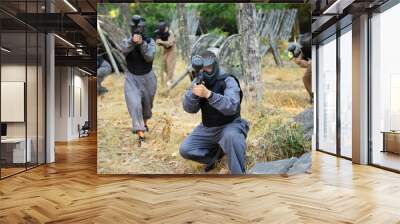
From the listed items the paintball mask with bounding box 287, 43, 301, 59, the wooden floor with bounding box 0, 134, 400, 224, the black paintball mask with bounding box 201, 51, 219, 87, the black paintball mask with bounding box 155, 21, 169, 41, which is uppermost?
the black paintball mask with bounding box 155, 21, 169, 41

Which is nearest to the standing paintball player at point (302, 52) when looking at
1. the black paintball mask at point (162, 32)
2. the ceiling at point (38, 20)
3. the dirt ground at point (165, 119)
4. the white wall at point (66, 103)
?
the dirt ground at point (165, 119)

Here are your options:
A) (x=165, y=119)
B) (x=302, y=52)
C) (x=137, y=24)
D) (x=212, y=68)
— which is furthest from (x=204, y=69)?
(x=302, y=52)

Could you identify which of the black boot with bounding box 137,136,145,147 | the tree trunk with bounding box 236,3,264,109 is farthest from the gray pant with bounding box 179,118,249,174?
the black boot with bounding box 137,136,145,147

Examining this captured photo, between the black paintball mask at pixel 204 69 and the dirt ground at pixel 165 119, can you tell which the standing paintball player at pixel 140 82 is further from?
the black paintball mask at pixel 204 69

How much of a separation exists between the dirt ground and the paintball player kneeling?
0.13 metres

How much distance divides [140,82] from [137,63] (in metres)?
0.31

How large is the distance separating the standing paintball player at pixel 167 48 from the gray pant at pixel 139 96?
0.84ft

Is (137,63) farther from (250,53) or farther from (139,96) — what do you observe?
(250,53)

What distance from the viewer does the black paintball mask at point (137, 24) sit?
6621mm

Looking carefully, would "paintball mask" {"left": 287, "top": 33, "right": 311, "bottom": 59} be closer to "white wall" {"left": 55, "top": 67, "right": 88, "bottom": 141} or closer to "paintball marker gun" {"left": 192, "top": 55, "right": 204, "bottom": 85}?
"paintball marker gun" {"left": 192, "top": 55, "right": 204, "bottom": 85}

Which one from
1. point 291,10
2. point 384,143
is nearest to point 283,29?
point 291,10

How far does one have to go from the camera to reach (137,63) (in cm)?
668

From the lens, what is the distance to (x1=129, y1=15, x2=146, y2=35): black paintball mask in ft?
21.7

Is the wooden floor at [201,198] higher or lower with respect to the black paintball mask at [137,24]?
lower
